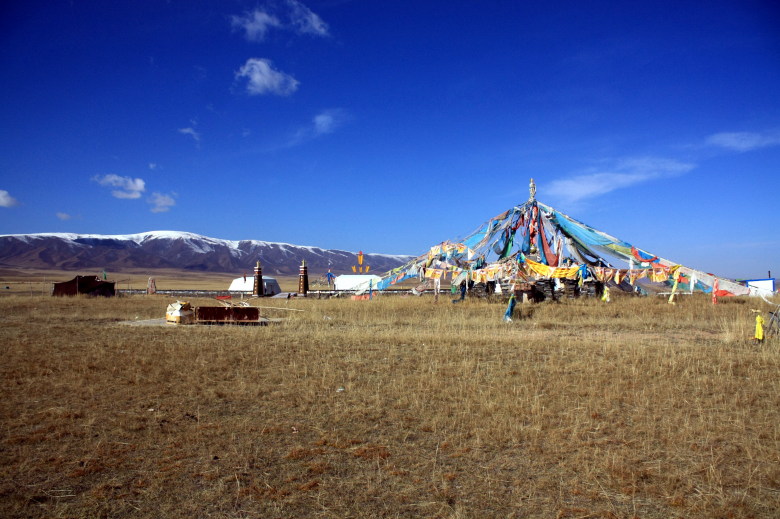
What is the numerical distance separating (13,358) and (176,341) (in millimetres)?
3072

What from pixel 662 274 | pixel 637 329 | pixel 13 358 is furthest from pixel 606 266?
pixel 13 358

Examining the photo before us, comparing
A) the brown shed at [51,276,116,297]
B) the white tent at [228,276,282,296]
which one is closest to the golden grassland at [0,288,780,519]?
the brown shed at [51,276,116,297]

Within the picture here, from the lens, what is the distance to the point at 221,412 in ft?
21.5

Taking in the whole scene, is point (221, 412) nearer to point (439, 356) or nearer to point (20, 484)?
point (20, 484)

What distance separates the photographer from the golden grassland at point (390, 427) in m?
4.24

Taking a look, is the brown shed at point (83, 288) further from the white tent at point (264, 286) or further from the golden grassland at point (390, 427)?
the golden grassland at point (390, 427)

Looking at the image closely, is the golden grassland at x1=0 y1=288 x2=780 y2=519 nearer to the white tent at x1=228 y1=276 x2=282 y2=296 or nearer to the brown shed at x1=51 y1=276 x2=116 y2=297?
the brown shed at x1=51 y1=276 x2=116 y2=297

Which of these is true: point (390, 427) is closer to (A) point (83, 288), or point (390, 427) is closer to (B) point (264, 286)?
(A) point (83, 288)

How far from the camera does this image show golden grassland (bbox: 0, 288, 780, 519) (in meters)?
4.24

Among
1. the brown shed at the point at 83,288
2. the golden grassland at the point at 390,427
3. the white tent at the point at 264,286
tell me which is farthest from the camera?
the white tent at the point at 264,286

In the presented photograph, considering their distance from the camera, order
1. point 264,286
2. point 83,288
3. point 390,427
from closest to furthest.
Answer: point 390,427
point 83,288
point 264,286

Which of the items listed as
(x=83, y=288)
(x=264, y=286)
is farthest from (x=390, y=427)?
(x=264, y=286)

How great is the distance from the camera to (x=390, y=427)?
603 cm

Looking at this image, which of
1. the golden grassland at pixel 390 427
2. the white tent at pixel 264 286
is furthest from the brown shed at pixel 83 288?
the golden grassland at pixel 390 427
